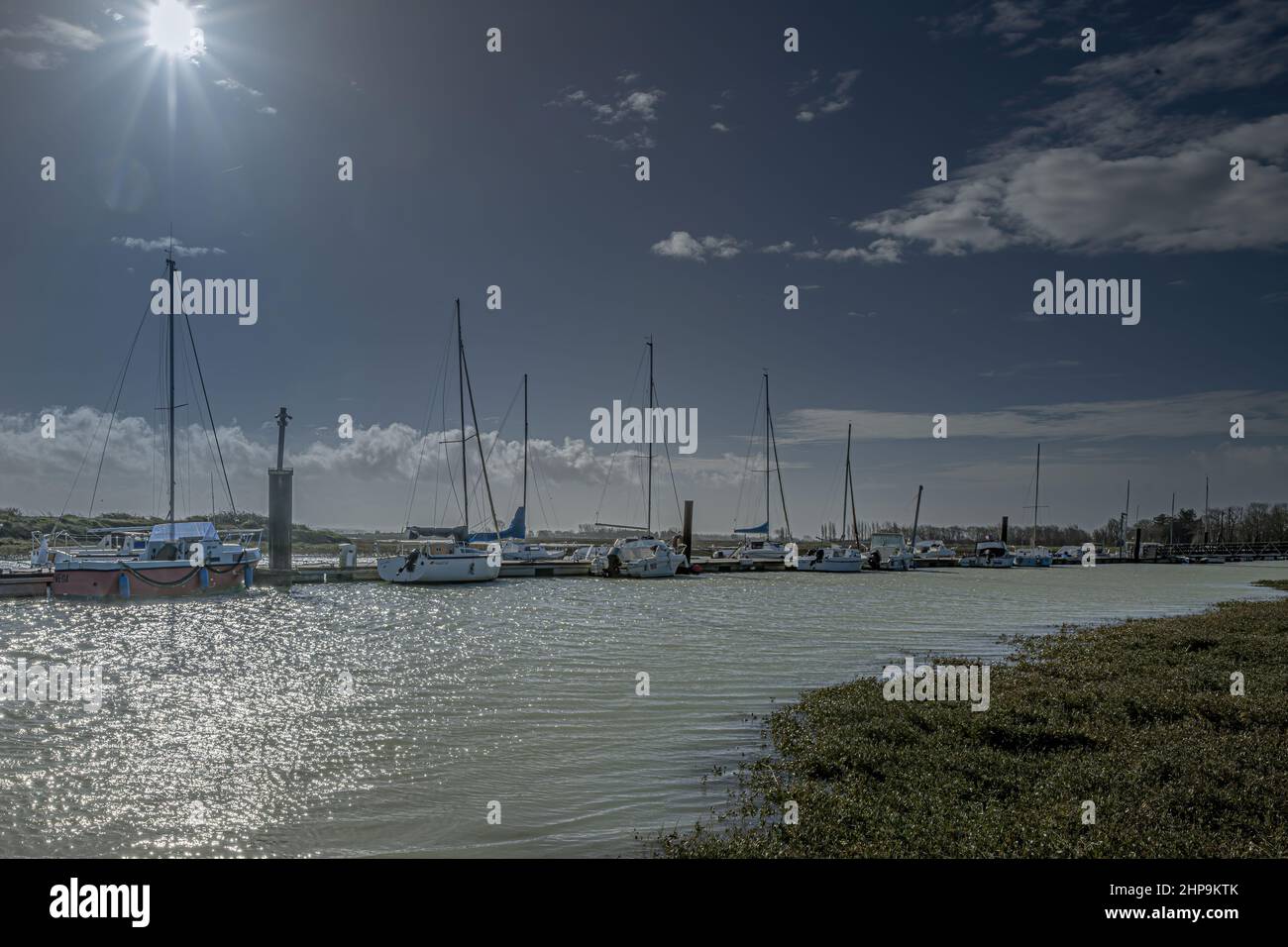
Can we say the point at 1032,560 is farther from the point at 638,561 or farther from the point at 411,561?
the point at 411,561

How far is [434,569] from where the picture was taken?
60.4 m

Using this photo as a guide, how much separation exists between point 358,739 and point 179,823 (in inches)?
177

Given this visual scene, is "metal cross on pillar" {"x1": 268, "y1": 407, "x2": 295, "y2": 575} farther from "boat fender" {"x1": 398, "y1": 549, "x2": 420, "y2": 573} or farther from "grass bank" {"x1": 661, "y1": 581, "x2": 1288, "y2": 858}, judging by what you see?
"grass bank" {"x1": 661, "y1": 581, "x2": 1288, "y2": 858}

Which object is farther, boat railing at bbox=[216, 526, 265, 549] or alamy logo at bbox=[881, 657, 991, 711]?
boat railing at bbox=[216, 526, 265, 549]

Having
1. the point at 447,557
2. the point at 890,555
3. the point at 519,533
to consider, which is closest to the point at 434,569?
the point at 447,557

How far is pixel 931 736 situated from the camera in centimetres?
1359

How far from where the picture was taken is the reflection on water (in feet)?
34.8

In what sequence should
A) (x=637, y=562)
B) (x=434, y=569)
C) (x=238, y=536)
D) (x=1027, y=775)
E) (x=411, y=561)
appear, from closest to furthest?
(x=1027, y=775), (x=411, y=561), (x=434, y=569), (x=238, y=536), (x=637, y=562)
